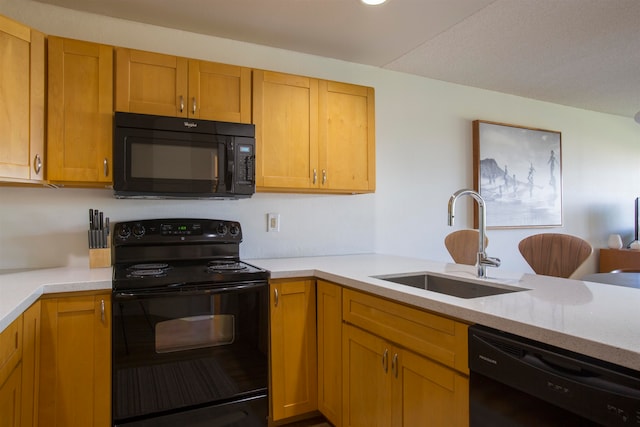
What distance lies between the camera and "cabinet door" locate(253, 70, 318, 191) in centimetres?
228

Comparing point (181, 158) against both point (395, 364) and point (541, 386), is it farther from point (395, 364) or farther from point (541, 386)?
point (541, 386)

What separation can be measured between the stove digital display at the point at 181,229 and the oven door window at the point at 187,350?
1.77ft

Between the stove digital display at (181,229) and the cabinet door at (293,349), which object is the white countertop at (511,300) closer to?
the cabinet door at (293,349)

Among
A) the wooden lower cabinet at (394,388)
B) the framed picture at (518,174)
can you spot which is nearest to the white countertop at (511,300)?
the wooden lower cabinet at (394,388)

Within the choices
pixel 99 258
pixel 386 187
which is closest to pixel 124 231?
pixel 99 258

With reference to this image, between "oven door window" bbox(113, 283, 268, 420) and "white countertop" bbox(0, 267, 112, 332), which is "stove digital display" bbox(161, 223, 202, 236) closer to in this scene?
"white countertop" bbox(0, 267, 112, 332)

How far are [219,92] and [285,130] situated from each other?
425 millimetres

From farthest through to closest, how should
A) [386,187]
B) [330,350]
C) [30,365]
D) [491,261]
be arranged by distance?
[386,187], [330,350], [491,261], [30,365]

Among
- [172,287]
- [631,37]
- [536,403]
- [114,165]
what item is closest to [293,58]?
[114,165]

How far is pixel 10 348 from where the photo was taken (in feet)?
4.28

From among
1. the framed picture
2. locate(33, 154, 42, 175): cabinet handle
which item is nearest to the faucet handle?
the framed picture

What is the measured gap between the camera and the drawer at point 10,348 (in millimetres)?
1228

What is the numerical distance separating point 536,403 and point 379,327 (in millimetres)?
683

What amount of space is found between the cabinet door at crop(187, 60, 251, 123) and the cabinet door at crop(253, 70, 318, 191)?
0.06 m
